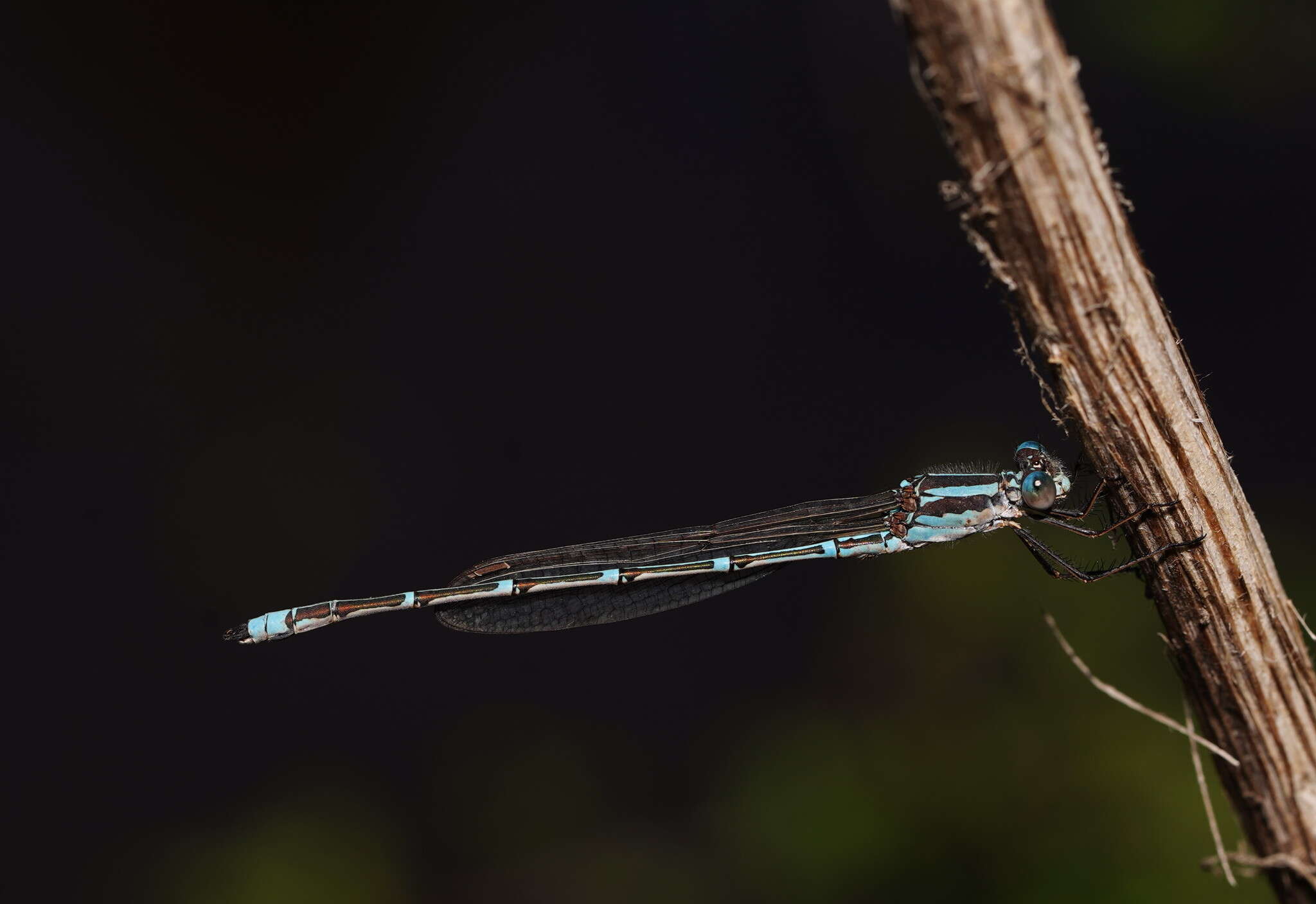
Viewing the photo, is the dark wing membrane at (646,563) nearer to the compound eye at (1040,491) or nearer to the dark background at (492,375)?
the compound eye at (1040,491)

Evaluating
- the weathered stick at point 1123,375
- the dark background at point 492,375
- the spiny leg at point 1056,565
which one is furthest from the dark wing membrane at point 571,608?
the weathered stick at point 1123,375

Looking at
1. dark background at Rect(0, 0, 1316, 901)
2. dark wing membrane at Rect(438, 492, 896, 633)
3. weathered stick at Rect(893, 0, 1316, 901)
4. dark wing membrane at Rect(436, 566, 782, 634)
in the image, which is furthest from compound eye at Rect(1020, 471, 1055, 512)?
dark background at Rect(0, 0, 1316, 901)

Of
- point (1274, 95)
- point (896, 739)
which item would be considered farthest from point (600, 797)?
point (1274, 95)

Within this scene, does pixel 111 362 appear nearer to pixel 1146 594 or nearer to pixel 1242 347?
pixel 1146 594

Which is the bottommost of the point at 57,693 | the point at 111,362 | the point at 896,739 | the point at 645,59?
the point at 896,739

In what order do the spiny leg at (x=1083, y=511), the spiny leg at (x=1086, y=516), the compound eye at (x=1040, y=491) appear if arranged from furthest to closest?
the compound eye at (x=1040, y=491) < the spiny leg at (x=1083, y=511) < the spiny leg at (x=1086, y=516)

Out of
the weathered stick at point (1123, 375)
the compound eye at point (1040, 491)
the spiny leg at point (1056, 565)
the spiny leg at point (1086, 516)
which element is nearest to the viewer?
the weathered stick at point (1123, 375)

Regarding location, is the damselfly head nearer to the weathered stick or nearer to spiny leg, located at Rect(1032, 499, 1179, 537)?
spiny leg, located at Rect(1032, 499, 1179, 537)
